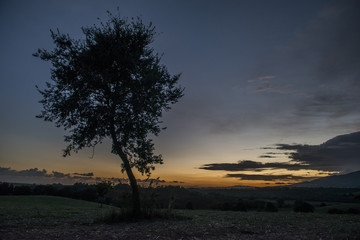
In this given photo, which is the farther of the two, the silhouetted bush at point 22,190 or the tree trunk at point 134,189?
the silhouetted bush at point 22,190

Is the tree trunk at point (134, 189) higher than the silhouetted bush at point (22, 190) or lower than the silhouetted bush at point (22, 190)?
higher

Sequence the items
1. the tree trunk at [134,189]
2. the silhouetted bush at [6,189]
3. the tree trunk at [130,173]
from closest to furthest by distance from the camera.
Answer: the tree trunk at [134,189], the tree trunk at [130,173], the silhouetted bush at [6,189]

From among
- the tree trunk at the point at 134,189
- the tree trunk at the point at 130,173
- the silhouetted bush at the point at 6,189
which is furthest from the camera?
the silhouetted bush at the point at 6,189

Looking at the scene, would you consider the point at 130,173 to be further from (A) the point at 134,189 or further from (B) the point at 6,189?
(B) the point at 6,189

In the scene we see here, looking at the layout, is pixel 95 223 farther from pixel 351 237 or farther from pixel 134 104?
pixel 351 237

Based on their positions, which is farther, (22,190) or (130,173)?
(22,190)

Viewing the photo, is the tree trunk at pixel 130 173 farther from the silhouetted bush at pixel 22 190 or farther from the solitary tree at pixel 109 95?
the silhouetted bush at pixel 22 190

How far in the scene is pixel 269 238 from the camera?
10.4 metres

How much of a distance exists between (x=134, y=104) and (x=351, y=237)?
45.5 ft

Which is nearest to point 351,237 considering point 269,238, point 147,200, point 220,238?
point 269,238

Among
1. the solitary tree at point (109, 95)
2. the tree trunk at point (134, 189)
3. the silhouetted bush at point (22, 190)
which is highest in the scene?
the solitary tree at point (109, 95)

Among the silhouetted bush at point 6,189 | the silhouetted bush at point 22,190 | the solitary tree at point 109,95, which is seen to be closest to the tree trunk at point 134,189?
the solitary tree at point 109,95

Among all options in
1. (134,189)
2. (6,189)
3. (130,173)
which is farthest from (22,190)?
(134,189)

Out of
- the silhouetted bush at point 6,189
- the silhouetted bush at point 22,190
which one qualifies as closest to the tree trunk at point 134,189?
the silhouetted bush at point 22,190
